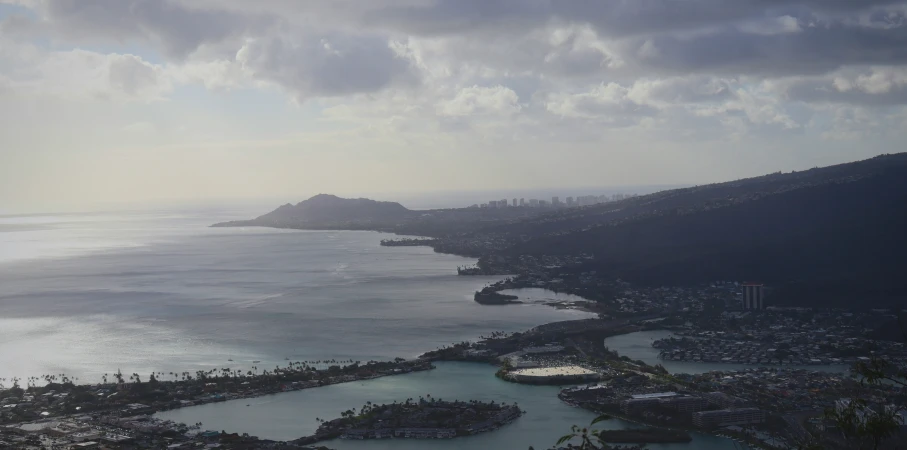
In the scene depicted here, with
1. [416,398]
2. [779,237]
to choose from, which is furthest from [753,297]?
[416,398]

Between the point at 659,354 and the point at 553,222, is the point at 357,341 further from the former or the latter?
the point at 553,222

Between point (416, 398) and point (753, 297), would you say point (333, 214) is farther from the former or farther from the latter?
point (416, 398)


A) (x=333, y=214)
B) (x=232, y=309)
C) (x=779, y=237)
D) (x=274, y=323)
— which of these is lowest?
(x=274, y=323)

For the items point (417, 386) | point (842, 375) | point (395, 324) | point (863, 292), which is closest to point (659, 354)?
point (842, 375)

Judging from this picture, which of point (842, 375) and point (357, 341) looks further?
point (357, 341)

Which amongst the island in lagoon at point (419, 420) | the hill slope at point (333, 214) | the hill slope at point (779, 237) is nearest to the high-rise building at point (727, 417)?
the island in lagoon at point (419, 420)

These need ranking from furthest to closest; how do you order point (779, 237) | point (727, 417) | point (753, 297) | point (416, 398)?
point (779, 237) < point (753, 297) < point (416, 398) < point (727, 417)
